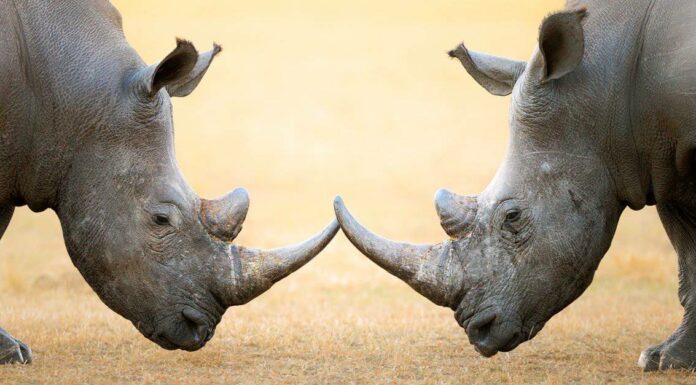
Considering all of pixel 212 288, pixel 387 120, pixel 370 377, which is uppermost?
pixel 387 120

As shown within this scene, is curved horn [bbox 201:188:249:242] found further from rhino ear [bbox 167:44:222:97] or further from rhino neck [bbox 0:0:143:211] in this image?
rhino ear [bbox 167:44:222:97]

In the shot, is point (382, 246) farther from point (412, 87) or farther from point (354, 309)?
point (412, 87)

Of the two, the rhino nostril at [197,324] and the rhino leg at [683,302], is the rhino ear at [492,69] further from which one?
the rhino nostril at [197,324]

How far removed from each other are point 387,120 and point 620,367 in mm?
23371

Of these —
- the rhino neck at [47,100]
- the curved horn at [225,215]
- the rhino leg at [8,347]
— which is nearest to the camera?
the rhino neck at [47,100]

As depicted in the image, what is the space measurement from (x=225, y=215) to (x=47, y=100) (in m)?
1.19

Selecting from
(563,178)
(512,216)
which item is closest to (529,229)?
(512,216)

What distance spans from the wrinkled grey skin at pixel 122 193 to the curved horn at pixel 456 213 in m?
0.63

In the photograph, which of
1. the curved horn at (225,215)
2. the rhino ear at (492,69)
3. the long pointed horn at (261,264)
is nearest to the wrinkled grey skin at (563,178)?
the long pointed horn at (261,264)

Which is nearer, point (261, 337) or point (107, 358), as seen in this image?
point (107, 358)

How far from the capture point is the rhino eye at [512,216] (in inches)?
275

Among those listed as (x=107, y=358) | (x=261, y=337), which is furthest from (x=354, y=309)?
(x=107, y=358)

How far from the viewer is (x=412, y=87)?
112 ft

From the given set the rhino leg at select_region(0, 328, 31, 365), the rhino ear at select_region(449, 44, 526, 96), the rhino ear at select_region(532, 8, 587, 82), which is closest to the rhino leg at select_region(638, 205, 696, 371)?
the rhino ear at select_region(449, 44, 526, 96)
